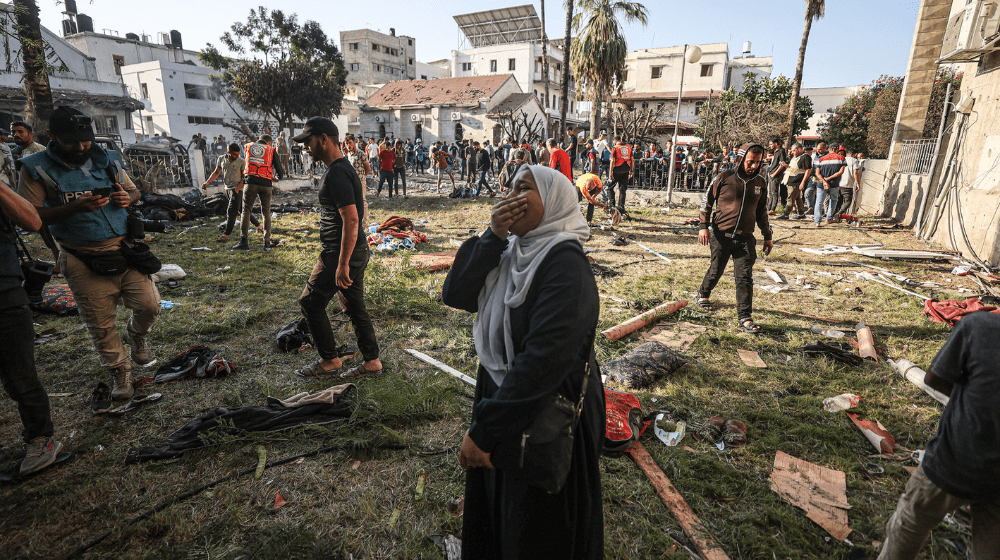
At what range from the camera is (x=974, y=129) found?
8422mm

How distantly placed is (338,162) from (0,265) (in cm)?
213

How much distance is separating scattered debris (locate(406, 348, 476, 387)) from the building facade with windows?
165ft

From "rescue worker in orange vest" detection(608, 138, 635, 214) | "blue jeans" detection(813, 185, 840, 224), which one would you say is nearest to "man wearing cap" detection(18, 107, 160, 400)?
"rescue worker in orange vest" detection(608, 138, 635, 214)

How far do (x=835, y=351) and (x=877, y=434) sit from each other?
1493 millimetres

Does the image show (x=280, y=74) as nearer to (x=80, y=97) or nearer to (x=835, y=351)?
(x=80, y=97)

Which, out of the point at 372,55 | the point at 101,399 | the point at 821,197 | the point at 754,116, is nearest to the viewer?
the point at 101,399

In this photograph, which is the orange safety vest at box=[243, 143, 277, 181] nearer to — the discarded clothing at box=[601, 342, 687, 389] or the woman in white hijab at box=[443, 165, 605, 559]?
the discarded clothing at box=[601, 342, 687, 389]

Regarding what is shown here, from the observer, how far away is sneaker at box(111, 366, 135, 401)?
3723mm

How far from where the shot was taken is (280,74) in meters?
27.2

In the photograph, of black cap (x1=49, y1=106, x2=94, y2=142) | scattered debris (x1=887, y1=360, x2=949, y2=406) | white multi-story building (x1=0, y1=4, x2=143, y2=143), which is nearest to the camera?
black cap (x1=49, y1=106, x2=94, y2=142)

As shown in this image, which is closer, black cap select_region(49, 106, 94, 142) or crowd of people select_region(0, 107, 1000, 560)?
crowd of people select_region(0, 107, 1000, 560)

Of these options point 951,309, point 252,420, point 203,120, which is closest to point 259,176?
point 252,420

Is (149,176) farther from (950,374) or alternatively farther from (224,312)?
(950,374)

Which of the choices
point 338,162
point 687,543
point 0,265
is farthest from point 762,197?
point 0,265
